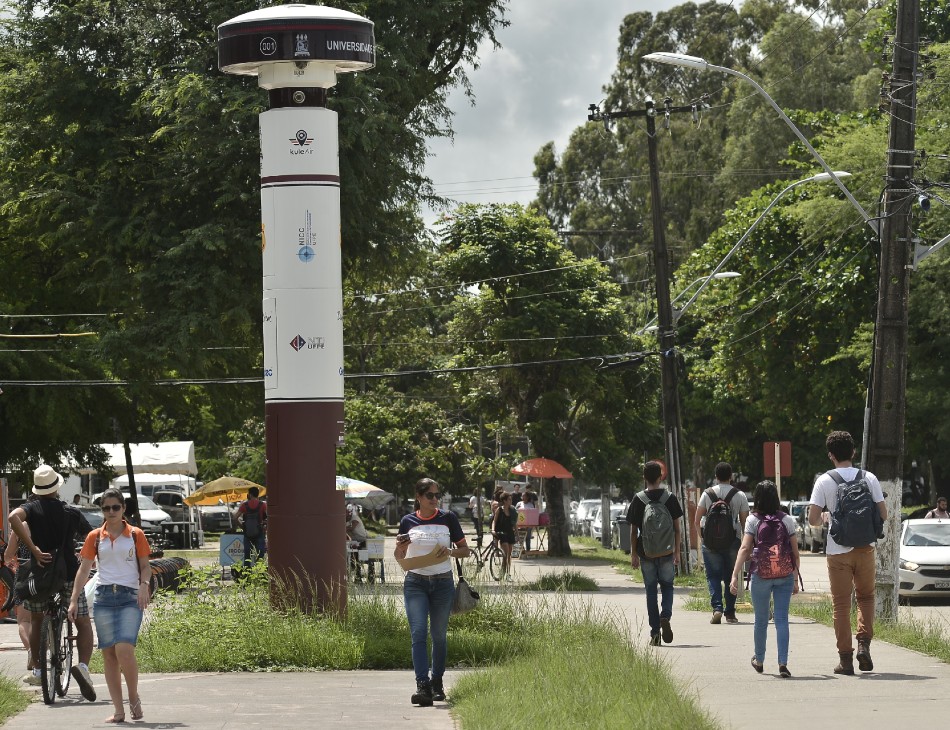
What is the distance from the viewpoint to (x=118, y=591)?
1118 centimetres

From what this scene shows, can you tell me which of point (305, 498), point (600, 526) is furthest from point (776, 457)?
point (600, 526)

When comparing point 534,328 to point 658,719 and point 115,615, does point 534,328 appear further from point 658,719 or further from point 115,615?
point 658,719

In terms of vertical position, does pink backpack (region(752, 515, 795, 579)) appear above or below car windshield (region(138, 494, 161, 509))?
above

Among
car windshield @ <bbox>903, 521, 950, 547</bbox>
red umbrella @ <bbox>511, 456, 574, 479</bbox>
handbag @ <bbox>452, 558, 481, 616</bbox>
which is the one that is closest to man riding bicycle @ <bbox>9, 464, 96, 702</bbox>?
handbag @ <bbox>452, 558, 481, 616</bbox>

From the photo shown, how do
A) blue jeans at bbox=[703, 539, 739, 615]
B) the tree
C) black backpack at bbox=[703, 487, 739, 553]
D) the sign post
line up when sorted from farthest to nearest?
1. the tree
2. the sign post
3. blue jeans at bbox=[703, 539, 739, 615]
4. black backpack at bbox=[703, 487, 739, 553]

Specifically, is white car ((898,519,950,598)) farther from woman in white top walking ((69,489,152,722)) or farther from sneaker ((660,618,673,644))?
woman in white top walking ((69,489,152,722))

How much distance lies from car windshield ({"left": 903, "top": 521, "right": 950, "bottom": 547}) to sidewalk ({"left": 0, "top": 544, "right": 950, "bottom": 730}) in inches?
427

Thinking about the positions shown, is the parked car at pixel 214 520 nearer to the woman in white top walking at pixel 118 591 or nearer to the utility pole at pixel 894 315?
the utility pole at pixel 894 315

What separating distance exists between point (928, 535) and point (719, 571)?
29.2 feet

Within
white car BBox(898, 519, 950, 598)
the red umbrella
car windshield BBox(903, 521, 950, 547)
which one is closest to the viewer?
white car BBox(898, 519, 950, 598)

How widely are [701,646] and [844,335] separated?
27.7 metres

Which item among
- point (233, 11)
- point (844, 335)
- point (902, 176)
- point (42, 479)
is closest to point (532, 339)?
point (844, 335)

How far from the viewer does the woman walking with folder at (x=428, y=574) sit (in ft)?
38.3

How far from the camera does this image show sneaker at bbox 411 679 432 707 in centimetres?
1174
